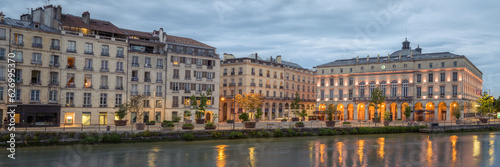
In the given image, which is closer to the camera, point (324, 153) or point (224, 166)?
point (224, 166)

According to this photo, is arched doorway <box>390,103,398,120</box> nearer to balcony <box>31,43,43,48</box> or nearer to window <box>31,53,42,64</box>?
window <box>31,53,42,64</box>

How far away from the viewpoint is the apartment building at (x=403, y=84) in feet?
303

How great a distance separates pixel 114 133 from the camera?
44250mm

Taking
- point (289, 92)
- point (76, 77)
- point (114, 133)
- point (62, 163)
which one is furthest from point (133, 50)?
point (289, 92)

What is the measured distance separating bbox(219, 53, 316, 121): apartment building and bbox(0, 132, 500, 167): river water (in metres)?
45.8

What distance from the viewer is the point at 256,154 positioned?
38.9 m

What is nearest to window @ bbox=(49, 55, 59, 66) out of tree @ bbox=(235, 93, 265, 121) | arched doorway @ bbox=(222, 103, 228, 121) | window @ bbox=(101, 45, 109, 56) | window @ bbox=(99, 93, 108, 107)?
window @ bbox=(101, 45, 109, 56)

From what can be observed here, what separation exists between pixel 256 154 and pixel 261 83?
59.4 metres

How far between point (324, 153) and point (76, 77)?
126 feet

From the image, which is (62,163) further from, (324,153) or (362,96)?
(362,96)

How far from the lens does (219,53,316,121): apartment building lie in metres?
94.6

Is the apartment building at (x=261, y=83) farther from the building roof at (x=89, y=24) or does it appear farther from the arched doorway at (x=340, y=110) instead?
the building roof at (x=89, y=24)

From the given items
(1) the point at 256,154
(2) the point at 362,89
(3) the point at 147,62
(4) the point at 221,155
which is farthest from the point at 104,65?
(2) the point at 362,89

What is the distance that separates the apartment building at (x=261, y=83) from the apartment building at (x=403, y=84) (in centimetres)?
898
